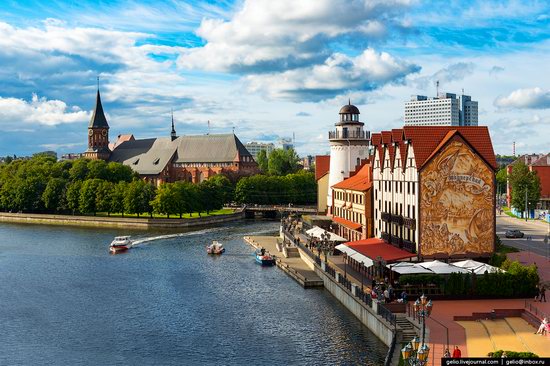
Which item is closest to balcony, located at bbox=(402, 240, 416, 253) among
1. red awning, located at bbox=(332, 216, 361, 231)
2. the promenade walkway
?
the promenade walkway

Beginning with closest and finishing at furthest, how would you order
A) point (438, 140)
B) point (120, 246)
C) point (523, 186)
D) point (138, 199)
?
point (438, 140), point (120, 246), point (523, 186), point (138, 199)

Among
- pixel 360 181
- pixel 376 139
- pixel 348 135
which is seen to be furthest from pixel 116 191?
pixel 376 139

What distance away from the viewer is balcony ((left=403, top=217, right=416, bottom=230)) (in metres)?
59.2

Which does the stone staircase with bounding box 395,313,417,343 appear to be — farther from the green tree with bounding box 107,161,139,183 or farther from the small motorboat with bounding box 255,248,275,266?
the green tree with bounding box 107,161,139,183

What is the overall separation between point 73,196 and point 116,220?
62.2 ft

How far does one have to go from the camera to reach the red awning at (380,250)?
5844 cm

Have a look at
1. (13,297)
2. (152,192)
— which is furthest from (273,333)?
(152,192)

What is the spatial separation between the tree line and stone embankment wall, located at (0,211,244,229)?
4101 mm

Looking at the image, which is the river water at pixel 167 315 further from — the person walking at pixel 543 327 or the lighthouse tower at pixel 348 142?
the lighthouse tower at pixel 348 142

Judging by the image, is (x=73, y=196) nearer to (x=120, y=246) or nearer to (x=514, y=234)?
(x=120, y=246)

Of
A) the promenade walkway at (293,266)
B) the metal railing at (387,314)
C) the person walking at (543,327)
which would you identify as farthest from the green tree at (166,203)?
the person walking at (543,327)

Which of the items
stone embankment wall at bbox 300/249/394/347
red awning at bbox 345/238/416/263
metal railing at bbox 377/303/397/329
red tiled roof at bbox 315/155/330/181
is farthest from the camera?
red tiled roof at bbox 315/155/330/181

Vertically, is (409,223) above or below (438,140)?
below

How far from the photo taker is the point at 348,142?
320ft
